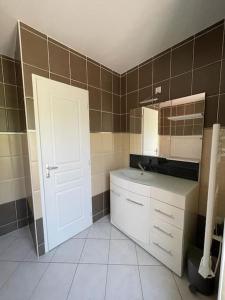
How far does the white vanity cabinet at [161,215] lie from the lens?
131 cm

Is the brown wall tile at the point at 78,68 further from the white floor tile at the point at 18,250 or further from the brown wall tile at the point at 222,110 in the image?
the white floor tile at the point at 18,250

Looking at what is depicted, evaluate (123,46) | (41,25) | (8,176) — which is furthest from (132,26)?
(8,176)

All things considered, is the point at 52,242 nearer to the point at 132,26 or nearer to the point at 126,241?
the point at 126,241

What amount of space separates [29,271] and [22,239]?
554 millimetres

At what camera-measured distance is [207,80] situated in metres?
1.47

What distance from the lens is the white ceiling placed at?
1166 mm

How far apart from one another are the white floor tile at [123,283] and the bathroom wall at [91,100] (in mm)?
821

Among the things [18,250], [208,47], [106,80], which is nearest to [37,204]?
[18,250]

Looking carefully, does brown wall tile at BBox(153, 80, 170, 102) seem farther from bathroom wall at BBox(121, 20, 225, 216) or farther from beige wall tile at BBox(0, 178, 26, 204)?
beige wall tile at BBox(0, 178, 26, 204)

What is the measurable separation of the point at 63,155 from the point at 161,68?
5.34 ft

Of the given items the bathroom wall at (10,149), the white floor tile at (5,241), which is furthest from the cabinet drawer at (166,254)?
the bathroom wall at (10,149)

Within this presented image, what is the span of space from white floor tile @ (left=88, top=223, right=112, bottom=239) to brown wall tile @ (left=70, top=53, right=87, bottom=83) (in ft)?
6.64

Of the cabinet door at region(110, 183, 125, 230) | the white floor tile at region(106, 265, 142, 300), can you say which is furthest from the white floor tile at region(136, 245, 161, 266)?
the cabinet door at region(110, 183, 125, 230)

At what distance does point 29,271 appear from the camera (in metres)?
1.42
